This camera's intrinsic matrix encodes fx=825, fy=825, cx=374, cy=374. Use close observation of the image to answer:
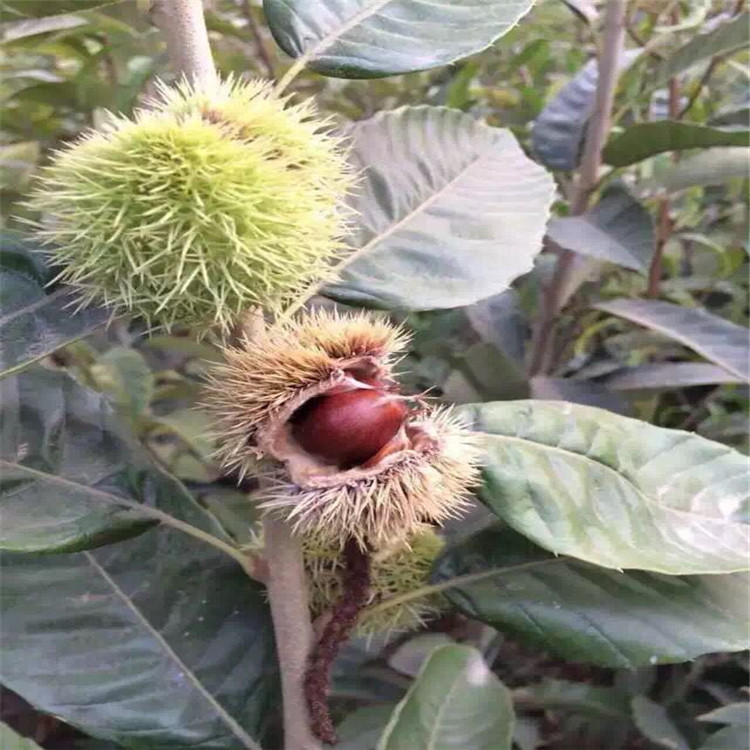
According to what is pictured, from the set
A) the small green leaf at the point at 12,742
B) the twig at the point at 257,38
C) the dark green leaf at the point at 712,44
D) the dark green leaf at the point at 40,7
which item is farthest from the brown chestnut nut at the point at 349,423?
the twig at the point at 257,38

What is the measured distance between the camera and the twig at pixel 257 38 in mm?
1305

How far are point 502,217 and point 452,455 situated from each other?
0.94 feet

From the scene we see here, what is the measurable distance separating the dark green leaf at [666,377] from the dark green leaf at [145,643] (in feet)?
2.09

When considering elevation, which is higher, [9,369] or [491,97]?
[9,369]

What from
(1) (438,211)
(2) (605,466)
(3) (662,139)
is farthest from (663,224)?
(2) (605,466)

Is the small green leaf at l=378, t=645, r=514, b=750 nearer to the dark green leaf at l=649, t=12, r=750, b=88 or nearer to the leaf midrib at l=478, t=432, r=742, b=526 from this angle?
the leaf midrib at l=478, t=432, r=742, b=526

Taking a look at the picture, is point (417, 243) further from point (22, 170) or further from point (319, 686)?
point (22, 170)

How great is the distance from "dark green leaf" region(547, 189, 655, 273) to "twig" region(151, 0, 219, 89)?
57 cm

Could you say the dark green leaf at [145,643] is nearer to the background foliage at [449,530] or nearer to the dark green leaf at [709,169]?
the background foliage at [449,530]

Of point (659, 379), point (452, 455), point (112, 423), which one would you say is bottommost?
point (659, 379)

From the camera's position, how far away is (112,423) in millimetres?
726

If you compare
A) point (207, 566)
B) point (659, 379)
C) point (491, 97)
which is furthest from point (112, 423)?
point (491, 97)

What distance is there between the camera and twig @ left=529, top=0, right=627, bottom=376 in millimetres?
1139

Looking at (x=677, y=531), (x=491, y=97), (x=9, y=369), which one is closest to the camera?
(x=9, y=369)
